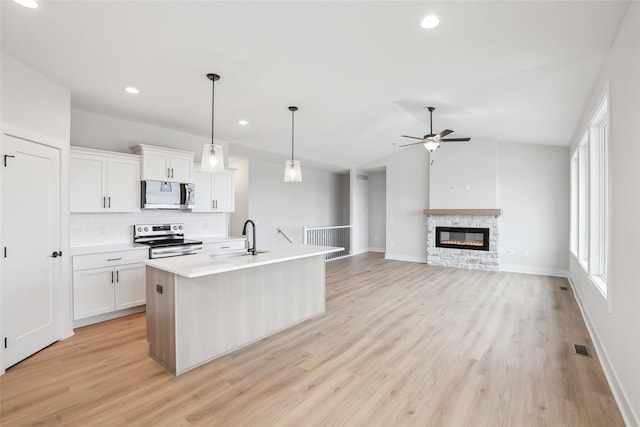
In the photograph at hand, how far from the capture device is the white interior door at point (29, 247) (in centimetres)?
278

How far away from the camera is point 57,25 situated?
2.32m

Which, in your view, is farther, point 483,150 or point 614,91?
point 483,150

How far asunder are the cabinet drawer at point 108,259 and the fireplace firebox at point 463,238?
668 cm

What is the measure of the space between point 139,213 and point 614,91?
5660mm

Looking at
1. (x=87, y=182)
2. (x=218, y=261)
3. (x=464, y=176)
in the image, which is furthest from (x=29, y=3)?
(x=464, y=176)

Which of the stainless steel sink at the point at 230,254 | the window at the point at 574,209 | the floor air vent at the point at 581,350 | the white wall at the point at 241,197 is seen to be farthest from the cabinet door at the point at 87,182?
the window at the point at 574,209

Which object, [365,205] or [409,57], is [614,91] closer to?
[409,57]

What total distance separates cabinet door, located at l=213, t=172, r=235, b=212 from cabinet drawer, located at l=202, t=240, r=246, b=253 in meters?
0.63

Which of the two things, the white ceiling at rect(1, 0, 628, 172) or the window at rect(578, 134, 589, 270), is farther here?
the window at rect(578, 134, 589, 270)

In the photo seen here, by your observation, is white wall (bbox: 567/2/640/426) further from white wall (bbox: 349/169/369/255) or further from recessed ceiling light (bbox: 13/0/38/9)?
white wall (bbox: 349/169/369/255)

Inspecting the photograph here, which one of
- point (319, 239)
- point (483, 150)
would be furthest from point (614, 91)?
point (319, 239)

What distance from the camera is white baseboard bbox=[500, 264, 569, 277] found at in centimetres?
671

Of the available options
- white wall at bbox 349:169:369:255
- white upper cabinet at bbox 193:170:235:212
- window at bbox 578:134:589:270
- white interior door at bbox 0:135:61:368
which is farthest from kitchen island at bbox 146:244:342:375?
white wall at bbox 349:169:369:255

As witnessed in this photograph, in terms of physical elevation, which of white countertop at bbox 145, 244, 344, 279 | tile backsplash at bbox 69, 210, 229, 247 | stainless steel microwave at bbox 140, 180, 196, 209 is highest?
stainless steel microwave at bbox 140, 180, 196, 209
